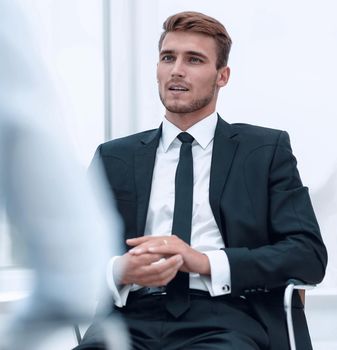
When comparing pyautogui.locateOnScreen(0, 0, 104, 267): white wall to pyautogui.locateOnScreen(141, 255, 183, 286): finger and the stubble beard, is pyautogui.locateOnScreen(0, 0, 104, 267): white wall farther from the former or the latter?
pyautogui.locateOnScreen(141, 255, 183, 286): finger

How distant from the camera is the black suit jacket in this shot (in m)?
1.97

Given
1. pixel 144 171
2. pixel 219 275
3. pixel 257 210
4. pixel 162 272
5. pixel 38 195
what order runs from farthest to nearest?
pixel 144 171 → pixel 257 210 → pixel 219 275 → pixel 162 272 → pixel 38 195

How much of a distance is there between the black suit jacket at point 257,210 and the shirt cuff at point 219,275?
17 millimetres

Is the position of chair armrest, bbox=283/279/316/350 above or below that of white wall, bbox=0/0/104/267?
below

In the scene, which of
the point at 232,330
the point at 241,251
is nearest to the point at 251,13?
the point at 241,251

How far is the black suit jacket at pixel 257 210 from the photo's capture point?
197 centimetres

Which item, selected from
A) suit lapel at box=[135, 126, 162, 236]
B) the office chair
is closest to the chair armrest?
the office chair

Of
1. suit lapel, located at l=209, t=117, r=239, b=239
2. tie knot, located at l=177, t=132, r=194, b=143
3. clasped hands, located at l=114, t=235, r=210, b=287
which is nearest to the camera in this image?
clasped hands, located at l=114, t=235, r=210, b=287

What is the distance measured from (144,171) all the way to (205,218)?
0.26m

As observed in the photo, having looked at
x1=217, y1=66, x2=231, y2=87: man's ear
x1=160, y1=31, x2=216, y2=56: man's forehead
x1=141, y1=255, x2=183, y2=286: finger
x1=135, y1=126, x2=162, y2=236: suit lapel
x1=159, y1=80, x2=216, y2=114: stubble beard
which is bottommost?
x1=141, y1=255, x2=183, y2=286: finger

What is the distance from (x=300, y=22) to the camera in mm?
3031

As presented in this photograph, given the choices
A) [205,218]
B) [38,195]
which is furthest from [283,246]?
[38,195]

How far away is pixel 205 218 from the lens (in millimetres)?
2090

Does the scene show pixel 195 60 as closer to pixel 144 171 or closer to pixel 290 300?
pixel 144 171
